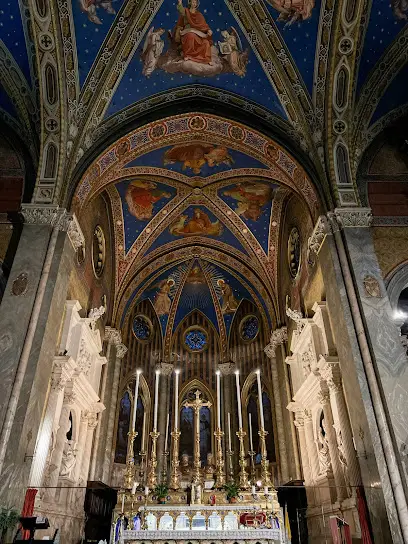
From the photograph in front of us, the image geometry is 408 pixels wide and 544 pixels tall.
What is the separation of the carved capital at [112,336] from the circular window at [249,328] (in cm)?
614

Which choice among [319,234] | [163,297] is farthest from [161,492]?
[163,297]

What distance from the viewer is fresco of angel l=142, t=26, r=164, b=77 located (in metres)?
11.2

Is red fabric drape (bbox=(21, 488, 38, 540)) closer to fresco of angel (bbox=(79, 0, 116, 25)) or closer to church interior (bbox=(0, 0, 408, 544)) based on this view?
church interior (bbox=(0, 0, 408, 544))

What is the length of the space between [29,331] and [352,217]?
7.55 metres

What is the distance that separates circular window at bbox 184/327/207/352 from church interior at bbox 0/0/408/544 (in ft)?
16.1

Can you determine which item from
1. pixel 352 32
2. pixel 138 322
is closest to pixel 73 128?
pixel 352 32

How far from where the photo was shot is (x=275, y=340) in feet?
52.4

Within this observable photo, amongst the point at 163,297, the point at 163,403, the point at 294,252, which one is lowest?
the point at 163,403

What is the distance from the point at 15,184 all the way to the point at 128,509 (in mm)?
8226

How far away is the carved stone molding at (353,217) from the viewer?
1005 centimetres

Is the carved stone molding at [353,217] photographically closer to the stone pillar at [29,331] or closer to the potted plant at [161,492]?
the stone pillar at [29,331]

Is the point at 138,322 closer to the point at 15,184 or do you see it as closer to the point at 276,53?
the point at 15,184

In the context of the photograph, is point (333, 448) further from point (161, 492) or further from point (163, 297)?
point (163, 297)

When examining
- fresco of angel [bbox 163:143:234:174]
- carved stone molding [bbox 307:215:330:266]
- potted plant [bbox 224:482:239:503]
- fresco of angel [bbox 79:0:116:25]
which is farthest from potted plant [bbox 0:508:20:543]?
fresco of angel [bbox 79:0:116:25]
